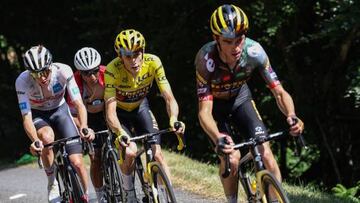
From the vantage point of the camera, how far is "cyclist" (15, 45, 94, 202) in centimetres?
696

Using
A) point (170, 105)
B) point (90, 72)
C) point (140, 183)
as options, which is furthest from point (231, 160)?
point (90, 72)

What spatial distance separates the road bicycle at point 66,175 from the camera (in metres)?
6.84

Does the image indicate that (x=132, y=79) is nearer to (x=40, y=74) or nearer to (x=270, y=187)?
(x=40, y=74)

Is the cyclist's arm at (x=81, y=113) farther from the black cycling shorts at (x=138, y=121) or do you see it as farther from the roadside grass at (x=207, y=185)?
the roadside grass at (x=207, y=185)

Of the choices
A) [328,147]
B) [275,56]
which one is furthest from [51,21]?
[328,147]

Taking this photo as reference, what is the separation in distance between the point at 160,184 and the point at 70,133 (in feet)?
5.76

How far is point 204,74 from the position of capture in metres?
5.81

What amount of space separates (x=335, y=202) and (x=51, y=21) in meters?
14.6

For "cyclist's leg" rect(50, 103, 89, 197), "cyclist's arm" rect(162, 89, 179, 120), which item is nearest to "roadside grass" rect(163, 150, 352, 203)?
"cyclist's arm" rect(162, 89, 179, 120)

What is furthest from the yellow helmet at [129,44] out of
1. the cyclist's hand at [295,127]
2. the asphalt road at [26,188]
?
the asphalt road at [26,188]

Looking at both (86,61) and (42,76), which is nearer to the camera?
(42,76)

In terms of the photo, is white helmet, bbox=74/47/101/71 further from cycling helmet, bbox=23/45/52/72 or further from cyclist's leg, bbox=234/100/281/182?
cyclist's leg, bbox=234/100/281/182

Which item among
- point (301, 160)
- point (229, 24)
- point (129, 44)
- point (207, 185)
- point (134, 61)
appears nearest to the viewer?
point (229, 24)

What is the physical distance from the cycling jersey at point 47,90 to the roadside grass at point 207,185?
2.42 metres
